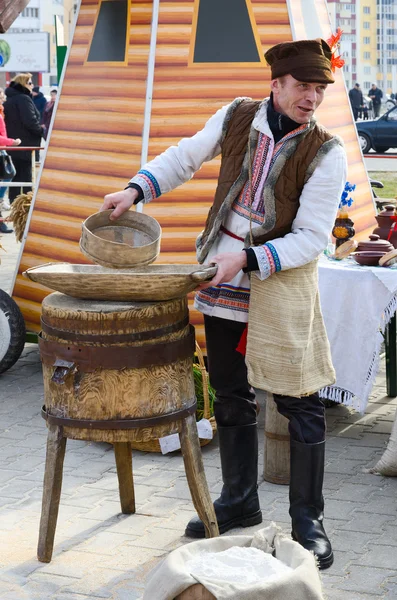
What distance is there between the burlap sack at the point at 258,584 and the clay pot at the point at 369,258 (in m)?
2.35

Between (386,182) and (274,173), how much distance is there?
15271mm

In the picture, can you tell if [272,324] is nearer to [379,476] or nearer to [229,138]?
[229,138]

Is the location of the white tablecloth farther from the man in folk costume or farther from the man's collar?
A: the man's collar

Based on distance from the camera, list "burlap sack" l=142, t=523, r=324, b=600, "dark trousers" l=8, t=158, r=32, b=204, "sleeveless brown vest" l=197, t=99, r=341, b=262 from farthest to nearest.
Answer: "dark trousers" l=8, t=158, r=32, b=204, "sleeveless brown vest" l=197, t=99, r=341, b=262, "burlap sack" l=142, t=523, r=324, b=600

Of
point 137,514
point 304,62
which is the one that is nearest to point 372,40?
point 137,514

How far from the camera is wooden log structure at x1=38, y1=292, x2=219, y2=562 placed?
11.4 feet

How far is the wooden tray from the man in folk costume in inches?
4.1

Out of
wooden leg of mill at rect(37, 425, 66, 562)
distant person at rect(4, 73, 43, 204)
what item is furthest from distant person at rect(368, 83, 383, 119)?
wooden leg of mill at rect(37, 425, 66, 562)

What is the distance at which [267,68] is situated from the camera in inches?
237

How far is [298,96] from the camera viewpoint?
139 inches

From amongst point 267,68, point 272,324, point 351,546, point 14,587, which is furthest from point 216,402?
point 267,68

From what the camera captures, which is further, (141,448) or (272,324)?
(141,448)

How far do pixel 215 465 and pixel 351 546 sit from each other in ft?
3.56

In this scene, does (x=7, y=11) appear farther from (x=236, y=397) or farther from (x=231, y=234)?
(x=236, y=397)
